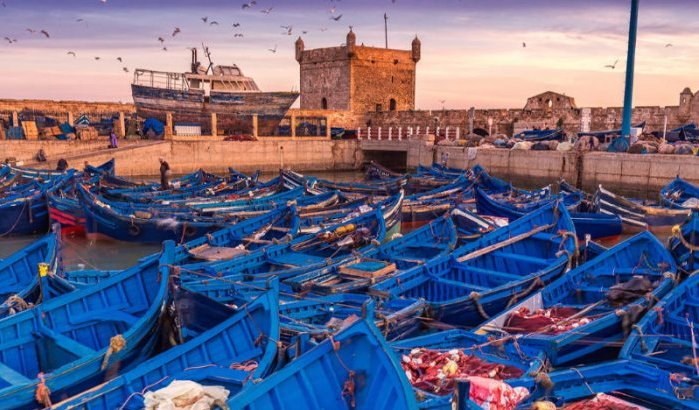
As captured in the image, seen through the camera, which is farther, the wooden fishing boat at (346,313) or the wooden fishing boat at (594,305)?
the wooden fishing boat at (346,313)

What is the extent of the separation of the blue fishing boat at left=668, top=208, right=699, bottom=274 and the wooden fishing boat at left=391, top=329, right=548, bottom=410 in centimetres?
516

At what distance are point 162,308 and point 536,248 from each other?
802cm

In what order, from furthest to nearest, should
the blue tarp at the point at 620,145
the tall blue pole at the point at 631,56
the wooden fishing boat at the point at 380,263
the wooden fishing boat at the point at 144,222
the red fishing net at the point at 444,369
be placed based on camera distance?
the blue tarp at the point at 620,145, the tall blue pole at the point at 631,56, the wooden fishing boat at the point at 144,222, the wooden fishing boat at the point at 380,263, the red fishing net at the point at 444,369

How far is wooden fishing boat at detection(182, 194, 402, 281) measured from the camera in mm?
10625

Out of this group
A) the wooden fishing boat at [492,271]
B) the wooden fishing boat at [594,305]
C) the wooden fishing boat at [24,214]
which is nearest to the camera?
the wooden fishing boat at [594,305]

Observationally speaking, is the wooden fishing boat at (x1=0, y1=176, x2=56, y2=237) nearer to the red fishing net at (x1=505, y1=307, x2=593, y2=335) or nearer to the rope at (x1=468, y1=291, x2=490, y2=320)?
the rope at (x1=468, y1=291, x2=490, y2=320)

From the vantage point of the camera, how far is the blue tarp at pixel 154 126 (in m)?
39.1

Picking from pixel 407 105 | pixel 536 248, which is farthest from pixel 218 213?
pixel 407 105

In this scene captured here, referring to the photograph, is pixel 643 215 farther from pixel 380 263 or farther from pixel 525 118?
pixel 525 118

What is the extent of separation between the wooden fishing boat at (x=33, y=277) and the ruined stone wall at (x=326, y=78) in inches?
1567

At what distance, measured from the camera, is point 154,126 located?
39281 millimetres

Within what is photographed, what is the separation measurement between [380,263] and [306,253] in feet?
7.29

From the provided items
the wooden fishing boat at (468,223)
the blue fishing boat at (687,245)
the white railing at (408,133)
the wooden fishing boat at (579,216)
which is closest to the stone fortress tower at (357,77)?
the white railing at (408,133)

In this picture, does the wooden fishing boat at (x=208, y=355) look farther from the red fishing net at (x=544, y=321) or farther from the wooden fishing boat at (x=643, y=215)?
the wooden fishing boat at (x=643, y=215)
